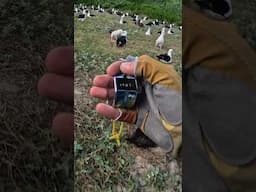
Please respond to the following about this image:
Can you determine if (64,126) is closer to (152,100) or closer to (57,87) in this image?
(57,87)

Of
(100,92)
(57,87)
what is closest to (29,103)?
(57,87)

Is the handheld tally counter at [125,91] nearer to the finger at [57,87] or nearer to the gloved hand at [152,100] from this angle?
the gloved hand at [152,100]

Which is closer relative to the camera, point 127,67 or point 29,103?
point 127,67

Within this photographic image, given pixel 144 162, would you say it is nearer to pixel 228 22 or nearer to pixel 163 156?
pixel 163 156

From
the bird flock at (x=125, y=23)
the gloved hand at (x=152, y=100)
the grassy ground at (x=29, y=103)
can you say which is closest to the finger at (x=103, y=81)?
the gloved hand at (x=152, y=100)

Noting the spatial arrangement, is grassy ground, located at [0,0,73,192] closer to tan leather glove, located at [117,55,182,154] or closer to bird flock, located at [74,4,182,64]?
bird flock, located at [74,4,182,64]

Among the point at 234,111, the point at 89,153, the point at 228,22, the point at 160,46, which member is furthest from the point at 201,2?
the point at 89,153
